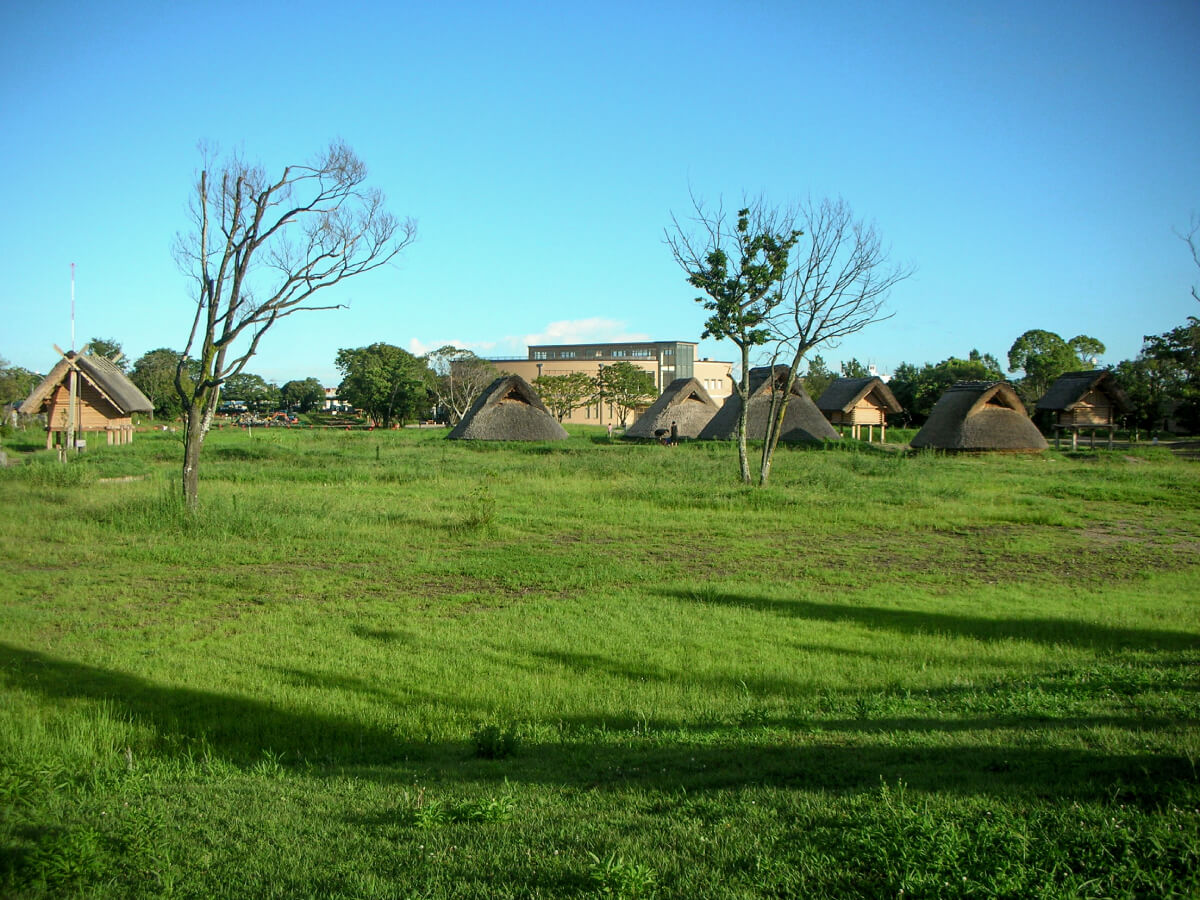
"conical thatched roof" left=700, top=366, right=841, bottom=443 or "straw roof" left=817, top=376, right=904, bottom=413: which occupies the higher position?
"straw roof" left=817, top=376, right=904, bottom=413

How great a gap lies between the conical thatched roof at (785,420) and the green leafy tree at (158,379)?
38.4 metres

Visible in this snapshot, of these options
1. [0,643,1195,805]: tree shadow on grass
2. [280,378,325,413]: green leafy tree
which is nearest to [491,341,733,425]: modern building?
[280,378,325,413]: green leafy tree

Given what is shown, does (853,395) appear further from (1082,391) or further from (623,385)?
(623,385)

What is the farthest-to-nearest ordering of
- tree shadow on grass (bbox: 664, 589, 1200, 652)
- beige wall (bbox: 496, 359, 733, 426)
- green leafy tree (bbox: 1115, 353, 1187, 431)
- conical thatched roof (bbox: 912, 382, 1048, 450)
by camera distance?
beige wall (bbox: 496, 359, 733, 426) < green leafy tree (bbox: 1115, 353, 1187, 431) < conical thatched roof (bbox: 912, 382, 1048, 450) < tree shadow on grass (bbox: 664, 589, 1200, 652)

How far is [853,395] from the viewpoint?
45.2 metres

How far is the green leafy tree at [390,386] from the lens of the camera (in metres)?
60.6

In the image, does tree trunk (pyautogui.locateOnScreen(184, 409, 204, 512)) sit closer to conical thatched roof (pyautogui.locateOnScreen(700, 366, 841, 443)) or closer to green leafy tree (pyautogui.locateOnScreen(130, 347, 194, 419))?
conical thatched roof (pyautogui.locateOnScreen(700, 366, 841, 443))

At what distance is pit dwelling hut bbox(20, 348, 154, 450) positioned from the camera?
33.6 m

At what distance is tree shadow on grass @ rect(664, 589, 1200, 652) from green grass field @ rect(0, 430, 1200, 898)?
5 cm

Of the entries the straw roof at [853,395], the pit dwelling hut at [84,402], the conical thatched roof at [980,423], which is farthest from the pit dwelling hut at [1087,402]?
the pit dwelling hut at [84,402]

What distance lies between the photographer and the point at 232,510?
47.7 feet

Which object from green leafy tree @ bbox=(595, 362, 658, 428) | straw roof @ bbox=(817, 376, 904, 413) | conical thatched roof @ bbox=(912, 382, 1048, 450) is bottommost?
conical thatched roof @ bbox=(912, 382, 1048, 450)

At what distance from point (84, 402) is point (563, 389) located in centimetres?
3293

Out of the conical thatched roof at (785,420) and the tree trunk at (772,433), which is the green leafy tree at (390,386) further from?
the tree trunk at (772,433)
